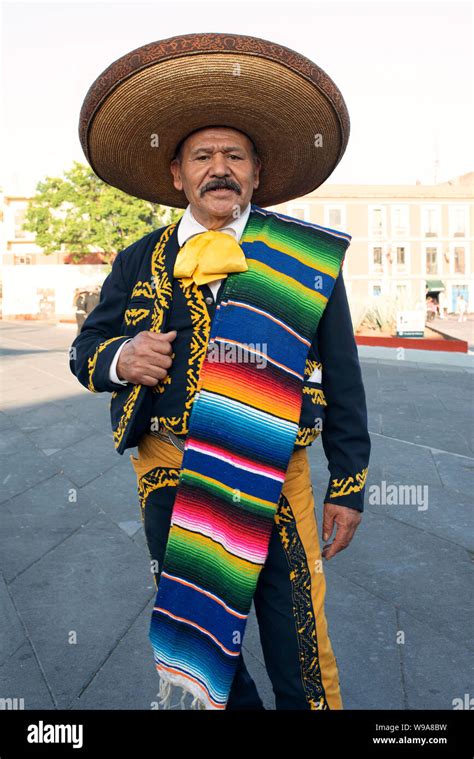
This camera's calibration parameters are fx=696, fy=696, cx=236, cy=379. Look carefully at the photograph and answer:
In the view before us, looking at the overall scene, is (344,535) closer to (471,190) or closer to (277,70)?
(277,70)

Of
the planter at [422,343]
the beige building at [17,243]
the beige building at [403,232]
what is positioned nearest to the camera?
the planter at [422,343]

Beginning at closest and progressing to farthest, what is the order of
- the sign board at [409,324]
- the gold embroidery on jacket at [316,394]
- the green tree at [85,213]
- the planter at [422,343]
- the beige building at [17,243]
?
1. the gold embroidery on jacket at [316,394]
2. the planter at [422,343]
3. the sign board at [409,324]
4. the green tree at [85,213]
5. the beige building at [17,243]

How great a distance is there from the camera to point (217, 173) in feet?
6.77

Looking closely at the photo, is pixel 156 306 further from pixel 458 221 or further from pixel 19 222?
pixel 19 222

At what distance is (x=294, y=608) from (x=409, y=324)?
16477 mm

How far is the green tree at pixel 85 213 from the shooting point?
3644cm

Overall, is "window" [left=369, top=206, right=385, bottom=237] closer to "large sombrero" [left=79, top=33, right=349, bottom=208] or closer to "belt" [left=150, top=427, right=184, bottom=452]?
"large sombrero" [left=79, top=33, right=349, bottom=208]

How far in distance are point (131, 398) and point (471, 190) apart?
5458cm

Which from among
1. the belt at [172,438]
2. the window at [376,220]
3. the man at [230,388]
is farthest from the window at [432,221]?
the belt at [172,438]

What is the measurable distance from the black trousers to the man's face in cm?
79

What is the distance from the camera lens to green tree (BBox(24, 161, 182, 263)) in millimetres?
36438

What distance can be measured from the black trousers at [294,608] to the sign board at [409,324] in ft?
53.6

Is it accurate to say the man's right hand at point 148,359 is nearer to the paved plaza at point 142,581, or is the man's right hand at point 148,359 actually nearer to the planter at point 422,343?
the paved plaza at point 142,581

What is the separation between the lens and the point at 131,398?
202 cm
